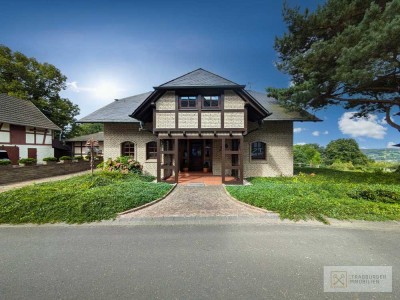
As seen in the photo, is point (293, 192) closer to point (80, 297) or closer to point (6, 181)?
point (80, 297)

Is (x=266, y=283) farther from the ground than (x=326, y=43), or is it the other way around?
(x=326, y=43)

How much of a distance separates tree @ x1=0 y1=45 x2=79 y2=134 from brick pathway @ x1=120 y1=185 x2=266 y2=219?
1087 inches

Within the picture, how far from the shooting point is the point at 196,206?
614 cm

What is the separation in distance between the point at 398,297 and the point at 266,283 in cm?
188

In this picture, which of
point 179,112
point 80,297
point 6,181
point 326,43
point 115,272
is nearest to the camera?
point 80,297

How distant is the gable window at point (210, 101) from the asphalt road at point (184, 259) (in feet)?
22.0

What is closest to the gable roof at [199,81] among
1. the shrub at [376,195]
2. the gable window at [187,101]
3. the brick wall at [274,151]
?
the gable window at [187,101]

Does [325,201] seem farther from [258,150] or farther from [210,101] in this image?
[210,101]

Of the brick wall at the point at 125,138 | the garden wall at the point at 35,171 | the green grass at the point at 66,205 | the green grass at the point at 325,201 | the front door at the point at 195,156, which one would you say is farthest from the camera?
the front door at the point at 195,156

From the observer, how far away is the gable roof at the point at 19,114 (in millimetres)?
16094

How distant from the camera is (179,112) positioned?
9.52m

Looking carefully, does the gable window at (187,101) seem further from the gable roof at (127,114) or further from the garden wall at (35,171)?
the garden wall at (35,171)

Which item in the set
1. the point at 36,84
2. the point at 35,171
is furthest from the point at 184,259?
the point at 36,84

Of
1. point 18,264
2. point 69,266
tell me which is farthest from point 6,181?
point 69,266
